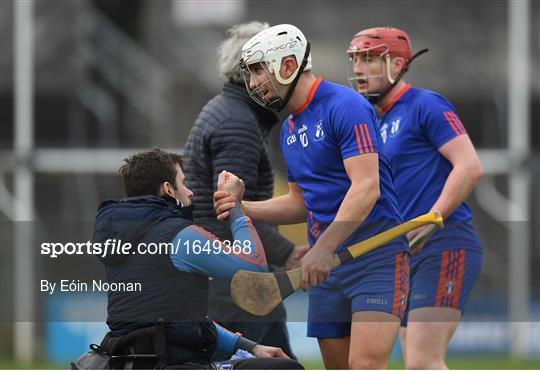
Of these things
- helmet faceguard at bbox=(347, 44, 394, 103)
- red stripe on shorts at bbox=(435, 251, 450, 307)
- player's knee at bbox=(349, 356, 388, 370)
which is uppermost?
helmet faceguard at bbox=(347, 44, 394, 103)

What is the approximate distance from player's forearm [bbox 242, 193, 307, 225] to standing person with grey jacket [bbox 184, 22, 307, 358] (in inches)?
2.9

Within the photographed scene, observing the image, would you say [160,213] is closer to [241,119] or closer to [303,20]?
[241,119]

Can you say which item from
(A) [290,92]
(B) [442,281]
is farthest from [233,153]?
(B) [442,281]

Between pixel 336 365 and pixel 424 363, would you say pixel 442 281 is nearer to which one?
pixel 424 363

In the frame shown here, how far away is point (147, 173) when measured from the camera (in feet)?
14.4

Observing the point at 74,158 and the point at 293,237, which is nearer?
the point at 293,237

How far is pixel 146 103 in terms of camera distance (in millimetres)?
14914

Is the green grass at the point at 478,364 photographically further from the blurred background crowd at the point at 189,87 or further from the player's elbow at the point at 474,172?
the player's elbow at the point at 474,172

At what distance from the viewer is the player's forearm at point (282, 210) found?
510 centimetres

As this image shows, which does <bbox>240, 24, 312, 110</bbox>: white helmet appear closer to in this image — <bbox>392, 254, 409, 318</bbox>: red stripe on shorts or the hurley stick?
the hurley stick

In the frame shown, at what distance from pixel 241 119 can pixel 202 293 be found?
1.29 m

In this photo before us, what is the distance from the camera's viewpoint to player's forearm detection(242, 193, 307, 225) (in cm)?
510

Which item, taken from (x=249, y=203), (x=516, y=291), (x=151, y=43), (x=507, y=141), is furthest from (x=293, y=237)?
(x=151, y=43)

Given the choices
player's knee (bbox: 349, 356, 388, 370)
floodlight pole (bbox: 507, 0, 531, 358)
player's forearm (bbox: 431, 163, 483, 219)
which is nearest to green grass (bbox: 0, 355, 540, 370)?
floodlight pole (bbox: 507, 0, 531, 358)
